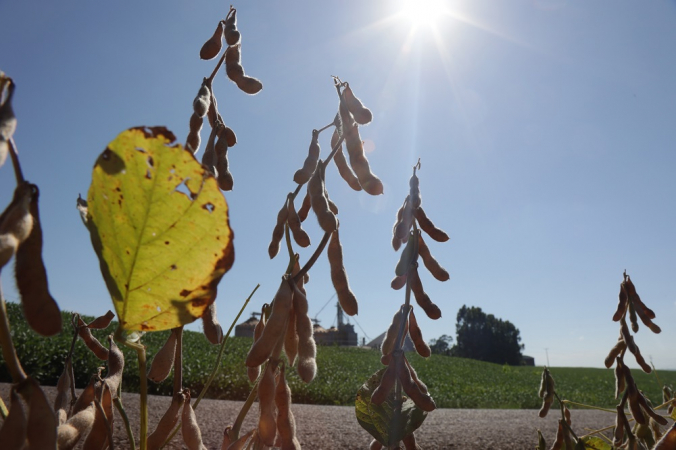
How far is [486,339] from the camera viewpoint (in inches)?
2110

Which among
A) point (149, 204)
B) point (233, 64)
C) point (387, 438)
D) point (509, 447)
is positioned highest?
point (233, 64)

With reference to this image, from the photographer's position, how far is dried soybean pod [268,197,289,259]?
91 cm

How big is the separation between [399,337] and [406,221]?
0.27 meters

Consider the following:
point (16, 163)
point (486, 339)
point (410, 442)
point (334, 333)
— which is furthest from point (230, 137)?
point (486, 339)

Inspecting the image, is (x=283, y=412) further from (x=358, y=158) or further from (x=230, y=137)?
(x=230, y=137)

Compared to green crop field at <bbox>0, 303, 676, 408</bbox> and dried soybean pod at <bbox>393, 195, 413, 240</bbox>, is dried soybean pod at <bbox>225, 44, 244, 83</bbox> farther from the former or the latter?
green crop field at <bbox>0, 303, 676, 408</bbox>

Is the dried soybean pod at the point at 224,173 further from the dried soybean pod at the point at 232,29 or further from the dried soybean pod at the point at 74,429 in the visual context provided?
the dried soybean pod at the point at 74,429

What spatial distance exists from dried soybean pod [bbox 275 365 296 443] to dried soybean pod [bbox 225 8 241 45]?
681 millimetres

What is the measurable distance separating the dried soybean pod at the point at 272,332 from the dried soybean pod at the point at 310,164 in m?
0.29

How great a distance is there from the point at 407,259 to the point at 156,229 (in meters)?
0.62

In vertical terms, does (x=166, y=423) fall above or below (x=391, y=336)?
below

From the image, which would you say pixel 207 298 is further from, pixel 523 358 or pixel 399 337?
pixel 523 358

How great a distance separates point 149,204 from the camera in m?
0.55

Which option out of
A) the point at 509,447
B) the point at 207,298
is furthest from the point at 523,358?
the point at 207,298
